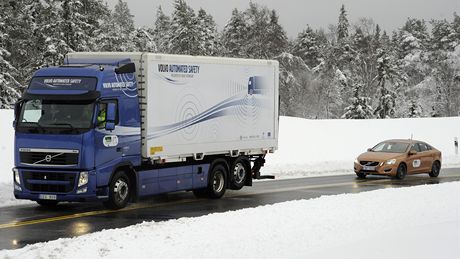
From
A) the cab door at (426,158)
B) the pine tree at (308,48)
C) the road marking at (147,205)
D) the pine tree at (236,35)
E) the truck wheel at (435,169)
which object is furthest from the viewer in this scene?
the pine tree at (308,48)

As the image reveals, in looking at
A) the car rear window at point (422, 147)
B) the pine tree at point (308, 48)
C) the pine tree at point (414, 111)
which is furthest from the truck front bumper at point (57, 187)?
the pine tree at point (308, 48)

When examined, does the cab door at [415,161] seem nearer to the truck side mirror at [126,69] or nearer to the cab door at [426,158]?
the cab door at [426,158]

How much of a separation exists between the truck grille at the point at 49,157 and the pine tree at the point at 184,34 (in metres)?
57.7

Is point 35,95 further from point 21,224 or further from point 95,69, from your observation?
point 21,224

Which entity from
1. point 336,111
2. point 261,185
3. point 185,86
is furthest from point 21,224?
point 336,111

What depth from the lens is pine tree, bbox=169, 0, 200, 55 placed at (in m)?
72.9

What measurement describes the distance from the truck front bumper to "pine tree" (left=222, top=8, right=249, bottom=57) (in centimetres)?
6566

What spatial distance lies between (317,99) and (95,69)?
7361 centimetres

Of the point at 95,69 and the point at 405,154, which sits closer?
the point at 95,69

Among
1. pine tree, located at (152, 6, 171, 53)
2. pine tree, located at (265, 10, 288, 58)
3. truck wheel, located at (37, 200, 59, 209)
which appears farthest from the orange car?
pine tree, located at (152, 6, 171, 53)

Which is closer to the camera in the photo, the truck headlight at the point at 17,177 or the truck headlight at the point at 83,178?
the truck headlight at the point at 83,178

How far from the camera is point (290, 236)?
11.5m

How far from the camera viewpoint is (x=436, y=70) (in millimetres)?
84125

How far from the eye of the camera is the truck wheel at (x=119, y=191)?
15.6 metres
